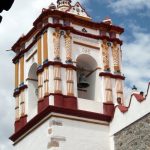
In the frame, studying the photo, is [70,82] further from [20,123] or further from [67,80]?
[20,123]

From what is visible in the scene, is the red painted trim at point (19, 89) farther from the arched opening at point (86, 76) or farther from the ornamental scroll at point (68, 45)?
the ornamental scroll at point (68, 45)

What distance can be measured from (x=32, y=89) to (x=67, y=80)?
176 centimetres

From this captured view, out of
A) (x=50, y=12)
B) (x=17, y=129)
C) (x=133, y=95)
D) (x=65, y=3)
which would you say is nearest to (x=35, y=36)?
(x=50, y=12)

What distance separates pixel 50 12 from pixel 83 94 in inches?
103

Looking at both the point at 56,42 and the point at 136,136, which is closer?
the point at 136,136

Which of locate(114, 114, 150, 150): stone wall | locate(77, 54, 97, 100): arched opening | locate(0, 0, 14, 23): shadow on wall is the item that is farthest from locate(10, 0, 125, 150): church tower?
locate(0, 0, 14, 23): shadow on wall

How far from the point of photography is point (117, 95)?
1104cm

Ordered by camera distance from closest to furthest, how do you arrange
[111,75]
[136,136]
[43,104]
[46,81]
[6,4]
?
[6,4] < [136,136] < [43,104] < [46,81] < [111,75]

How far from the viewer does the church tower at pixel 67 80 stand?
32.5 feet

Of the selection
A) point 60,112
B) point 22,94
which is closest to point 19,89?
point 22,94

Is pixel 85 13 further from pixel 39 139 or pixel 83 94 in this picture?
pixel 39 139

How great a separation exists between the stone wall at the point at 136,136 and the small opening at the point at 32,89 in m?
2.99

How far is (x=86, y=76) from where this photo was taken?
1159cm

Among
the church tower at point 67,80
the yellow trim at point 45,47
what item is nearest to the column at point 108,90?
the church tower at point 67,80
